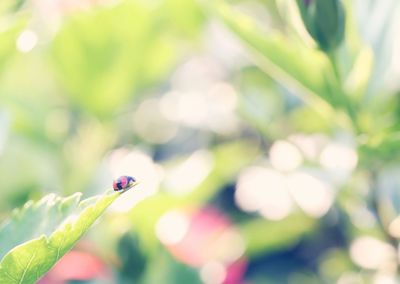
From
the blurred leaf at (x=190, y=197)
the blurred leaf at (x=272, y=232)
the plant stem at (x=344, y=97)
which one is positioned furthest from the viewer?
the blurred leaf at (x=272, y=232)

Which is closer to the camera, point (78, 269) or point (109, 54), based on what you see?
point (78, 269)

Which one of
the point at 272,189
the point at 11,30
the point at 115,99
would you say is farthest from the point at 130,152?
the point at 11,30

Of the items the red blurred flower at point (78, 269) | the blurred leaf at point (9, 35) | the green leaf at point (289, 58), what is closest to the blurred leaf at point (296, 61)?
the green leaf at point (289, 58)

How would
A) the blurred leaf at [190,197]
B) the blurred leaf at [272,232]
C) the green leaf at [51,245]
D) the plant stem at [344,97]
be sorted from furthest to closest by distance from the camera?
1. the blurred leaf at [272,232]
2. the blurred leaf at [190,197]
3. the plant stem at [344,97]
4. the green leaf at [51,245]

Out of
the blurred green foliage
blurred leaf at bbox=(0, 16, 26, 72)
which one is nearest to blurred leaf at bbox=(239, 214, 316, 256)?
the blurred green foliage

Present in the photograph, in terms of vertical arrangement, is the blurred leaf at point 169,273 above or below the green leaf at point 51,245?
below

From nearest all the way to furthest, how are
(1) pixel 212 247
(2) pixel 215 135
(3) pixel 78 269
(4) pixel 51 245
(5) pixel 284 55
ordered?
1. (4) pixel 51 245
2. (5) pixel 284 55
3. (3) pixel 78 269
4. (1) pixel 212 247
5. (2) pixel 215 135

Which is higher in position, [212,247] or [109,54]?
[109,54]

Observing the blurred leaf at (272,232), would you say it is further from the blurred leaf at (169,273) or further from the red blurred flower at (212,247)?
the blurred leaf at (169,273)

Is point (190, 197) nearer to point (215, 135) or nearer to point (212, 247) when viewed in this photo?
point (212, 247)

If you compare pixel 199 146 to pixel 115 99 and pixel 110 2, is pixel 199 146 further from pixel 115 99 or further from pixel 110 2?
pixel 110 2

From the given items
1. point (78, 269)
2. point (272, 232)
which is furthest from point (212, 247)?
point (78, 269)

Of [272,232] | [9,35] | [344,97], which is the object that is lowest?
[272,232]
